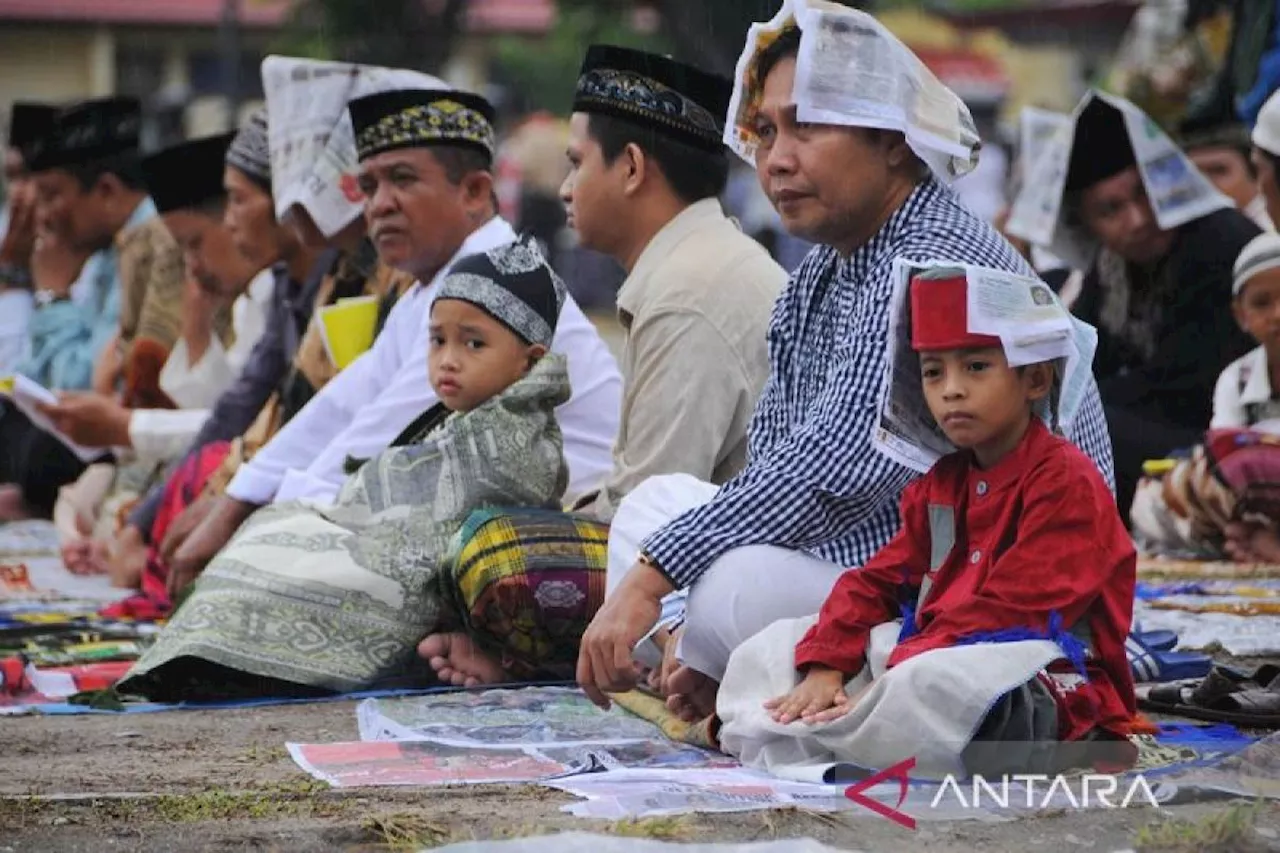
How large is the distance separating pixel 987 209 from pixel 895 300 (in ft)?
50.5

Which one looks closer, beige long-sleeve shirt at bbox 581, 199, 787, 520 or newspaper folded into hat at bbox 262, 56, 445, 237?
beige long-sleeve shirt at bbox 581, 199, 787, 520

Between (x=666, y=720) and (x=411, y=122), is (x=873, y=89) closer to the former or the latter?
(x=666, y=720)

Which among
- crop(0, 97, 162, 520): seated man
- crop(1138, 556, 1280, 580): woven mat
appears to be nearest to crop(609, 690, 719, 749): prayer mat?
crop(1138, 556, 1280, 580): woven mat

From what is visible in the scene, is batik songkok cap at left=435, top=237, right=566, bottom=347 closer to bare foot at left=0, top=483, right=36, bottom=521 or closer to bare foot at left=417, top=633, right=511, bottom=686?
bare foot at left=417, top=633, right=511, bottom=686

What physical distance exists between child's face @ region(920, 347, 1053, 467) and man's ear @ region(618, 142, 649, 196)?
1.77 meters

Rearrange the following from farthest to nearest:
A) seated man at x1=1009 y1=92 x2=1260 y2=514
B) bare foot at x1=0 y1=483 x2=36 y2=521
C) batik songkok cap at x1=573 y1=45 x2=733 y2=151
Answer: bare foot at x1=0 y1=483 x2=36 y2=521 < seated man at x1=1009 y1=92 x2=1260 y2=514 < batik songkok cap at x1=573 y1=45 x2=733 y2=151

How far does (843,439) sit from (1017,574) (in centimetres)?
51

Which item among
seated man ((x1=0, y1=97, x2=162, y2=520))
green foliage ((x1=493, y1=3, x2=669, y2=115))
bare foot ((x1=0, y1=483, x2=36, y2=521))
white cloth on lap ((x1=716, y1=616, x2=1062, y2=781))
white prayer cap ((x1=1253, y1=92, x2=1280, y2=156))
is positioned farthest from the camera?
green foliage ((x1=493, y1=3, x2=669, y2=115))

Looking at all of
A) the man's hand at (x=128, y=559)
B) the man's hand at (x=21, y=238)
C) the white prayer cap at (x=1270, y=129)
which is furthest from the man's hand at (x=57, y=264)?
the white prayer cap at (x=1270, y=129)

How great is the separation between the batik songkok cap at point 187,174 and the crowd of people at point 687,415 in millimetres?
14

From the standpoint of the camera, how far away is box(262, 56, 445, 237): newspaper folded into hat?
7293 mm

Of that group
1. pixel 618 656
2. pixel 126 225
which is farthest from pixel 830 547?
pixel 126 225

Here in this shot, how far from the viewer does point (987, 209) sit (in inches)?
752

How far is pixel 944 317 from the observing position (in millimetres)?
3848
